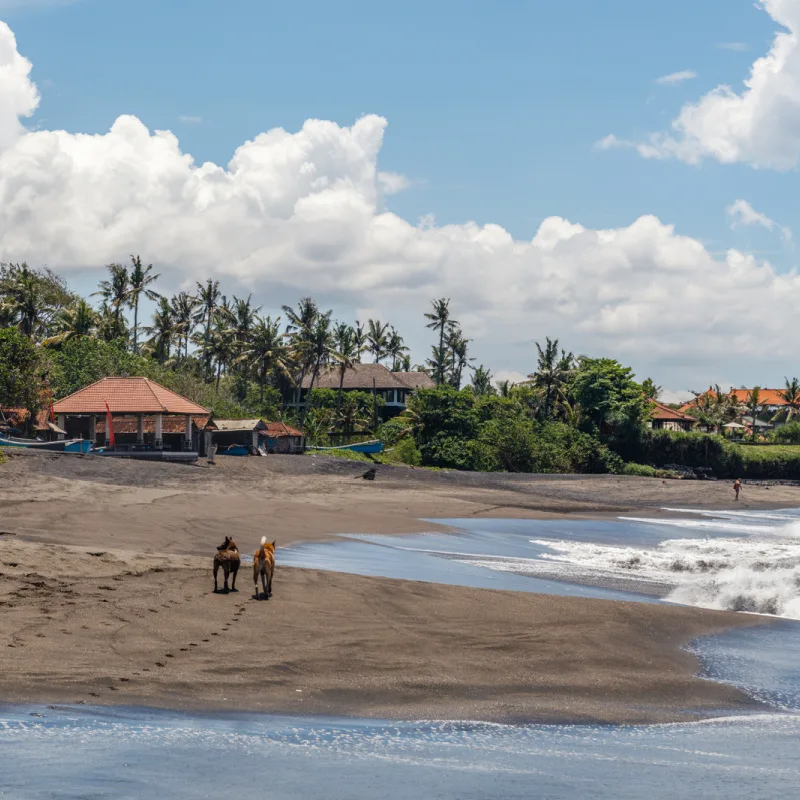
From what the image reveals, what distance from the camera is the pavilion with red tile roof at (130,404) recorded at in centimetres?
5278

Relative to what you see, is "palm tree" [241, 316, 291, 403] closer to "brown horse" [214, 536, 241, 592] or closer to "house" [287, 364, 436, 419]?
"house" [287, 364, 436, 419]

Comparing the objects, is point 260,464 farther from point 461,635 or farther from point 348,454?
point 461,635

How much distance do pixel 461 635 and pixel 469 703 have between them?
9.72ft

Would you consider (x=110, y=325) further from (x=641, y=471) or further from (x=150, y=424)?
(x=641, y=471)

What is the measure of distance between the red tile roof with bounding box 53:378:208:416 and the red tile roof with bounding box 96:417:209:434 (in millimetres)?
3421

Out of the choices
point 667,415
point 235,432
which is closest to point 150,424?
point 235,432

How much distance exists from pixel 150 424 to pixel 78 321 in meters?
21.5

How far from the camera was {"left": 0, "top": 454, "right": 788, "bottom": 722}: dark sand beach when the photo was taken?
995 cm

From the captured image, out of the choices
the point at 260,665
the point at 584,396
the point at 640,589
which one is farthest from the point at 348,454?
the point at 260,665

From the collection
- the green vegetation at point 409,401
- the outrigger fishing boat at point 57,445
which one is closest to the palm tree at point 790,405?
the green vegetation at point 409,401

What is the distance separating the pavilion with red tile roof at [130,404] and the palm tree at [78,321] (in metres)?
22.7

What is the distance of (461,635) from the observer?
519 inches

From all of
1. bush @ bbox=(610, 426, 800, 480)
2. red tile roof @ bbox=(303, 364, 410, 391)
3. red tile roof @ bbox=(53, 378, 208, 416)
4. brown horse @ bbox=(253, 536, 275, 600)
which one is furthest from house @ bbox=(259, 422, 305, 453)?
brown horse @ bbox=(253, 536, 275, 600)

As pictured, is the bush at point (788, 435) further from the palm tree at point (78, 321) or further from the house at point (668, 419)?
the palm tree at point (78, 321)
